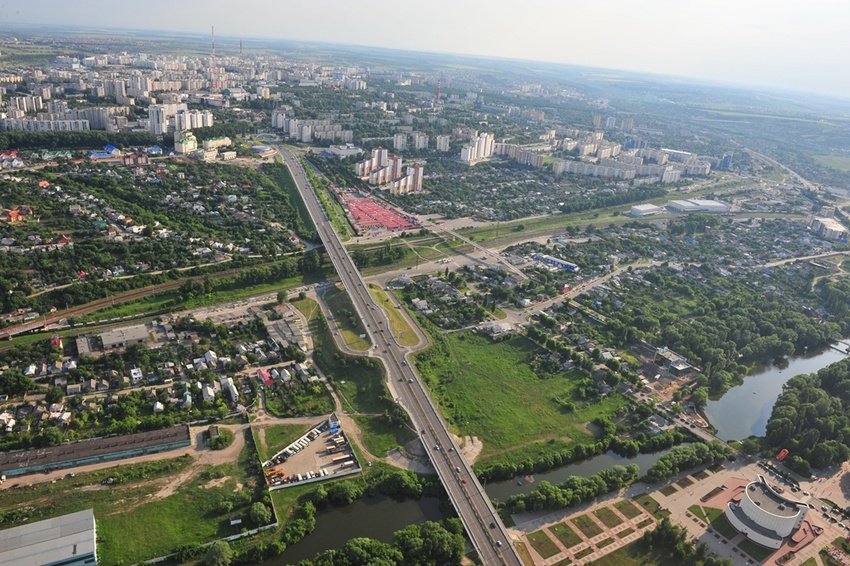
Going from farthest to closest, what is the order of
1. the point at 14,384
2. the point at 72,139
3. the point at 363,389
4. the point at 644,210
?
the point at 644,210
the point at 72,139
the point at 363,389
the point at 14,384

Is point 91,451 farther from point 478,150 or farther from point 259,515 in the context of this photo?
point 478,150

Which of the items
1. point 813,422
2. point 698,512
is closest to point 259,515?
point 698,512

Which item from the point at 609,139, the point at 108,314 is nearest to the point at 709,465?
the point at 108,314

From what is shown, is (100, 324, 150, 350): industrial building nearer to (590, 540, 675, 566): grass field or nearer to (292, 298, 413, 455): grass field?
(292, 298, 413, 455): grass field

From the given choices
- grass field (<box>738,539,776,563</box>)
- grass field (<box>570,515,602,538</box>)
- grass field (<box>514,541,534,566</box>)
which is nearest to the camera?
grass field (<box>514,541,534,566</box>)

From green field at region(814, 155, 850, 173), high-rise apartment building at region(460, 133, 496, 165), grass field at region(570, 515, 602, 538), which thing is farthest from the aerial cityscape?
green field at region(814, 155, 850, 173)
